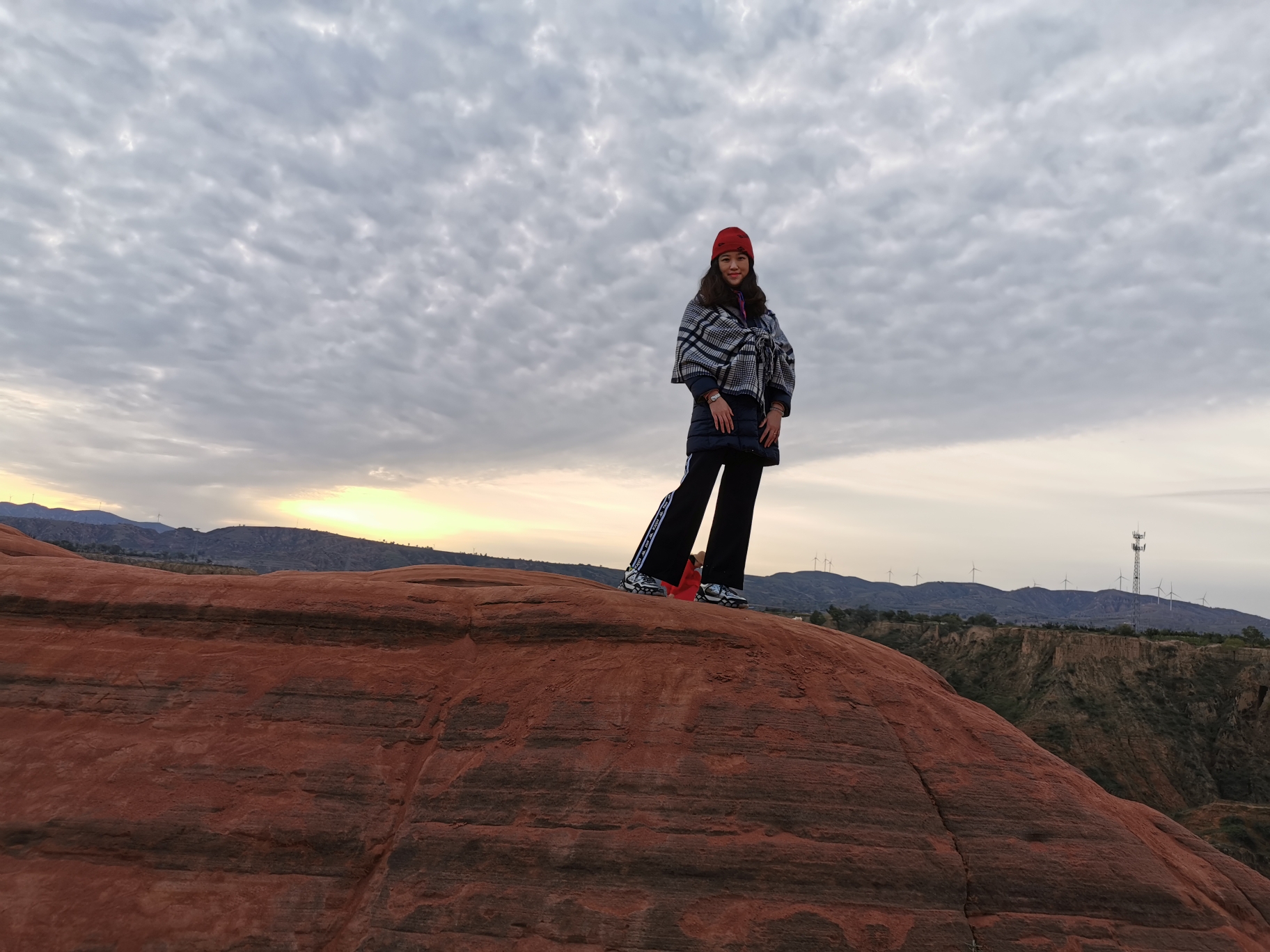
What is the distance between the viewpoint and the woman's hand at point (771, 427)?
256 inches

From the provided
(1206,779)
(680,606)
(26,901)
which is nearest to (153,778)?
(26,901)

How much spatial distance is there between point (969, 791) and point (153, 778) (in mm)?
5554

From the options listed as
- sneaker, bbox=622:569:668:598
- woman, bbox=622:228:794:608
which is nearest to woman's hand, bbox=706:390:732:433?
woman, bbox=622:228:794:608

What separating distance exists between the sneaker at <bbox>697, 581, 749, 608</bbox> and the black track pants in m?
0.05

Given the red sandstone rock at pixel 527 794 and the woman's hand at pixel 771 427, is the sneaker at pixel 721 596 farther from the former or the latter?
the woman's hand at pixel 771 427

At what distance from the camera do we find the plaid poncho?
20.9 ft

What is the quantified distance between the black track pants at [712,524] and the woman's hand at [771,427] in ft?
0.63

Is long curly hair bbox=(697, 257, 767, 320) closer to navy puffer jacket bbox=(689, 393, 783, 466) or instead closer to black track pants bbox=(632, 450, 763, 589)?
navy puffer jacket bbox=(689, 393, 783, 466)

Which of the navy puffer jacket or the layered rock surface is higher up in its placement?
the navy puffer jacket

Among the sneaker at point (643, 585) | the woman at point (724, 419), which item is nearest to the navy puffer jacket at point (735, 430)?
the woman at point (724, 419)

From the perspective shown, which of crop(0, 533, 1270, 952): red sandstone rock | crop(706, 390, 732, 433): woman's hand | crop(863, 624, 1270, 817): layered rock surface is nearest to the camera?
crop(0, 533, 1270, 952): red sandstone rock

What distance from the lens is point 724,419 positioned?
244 inches

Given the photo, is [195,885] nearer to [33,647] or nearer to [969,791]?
[33,647]

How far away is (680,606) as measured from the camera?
6.09m
